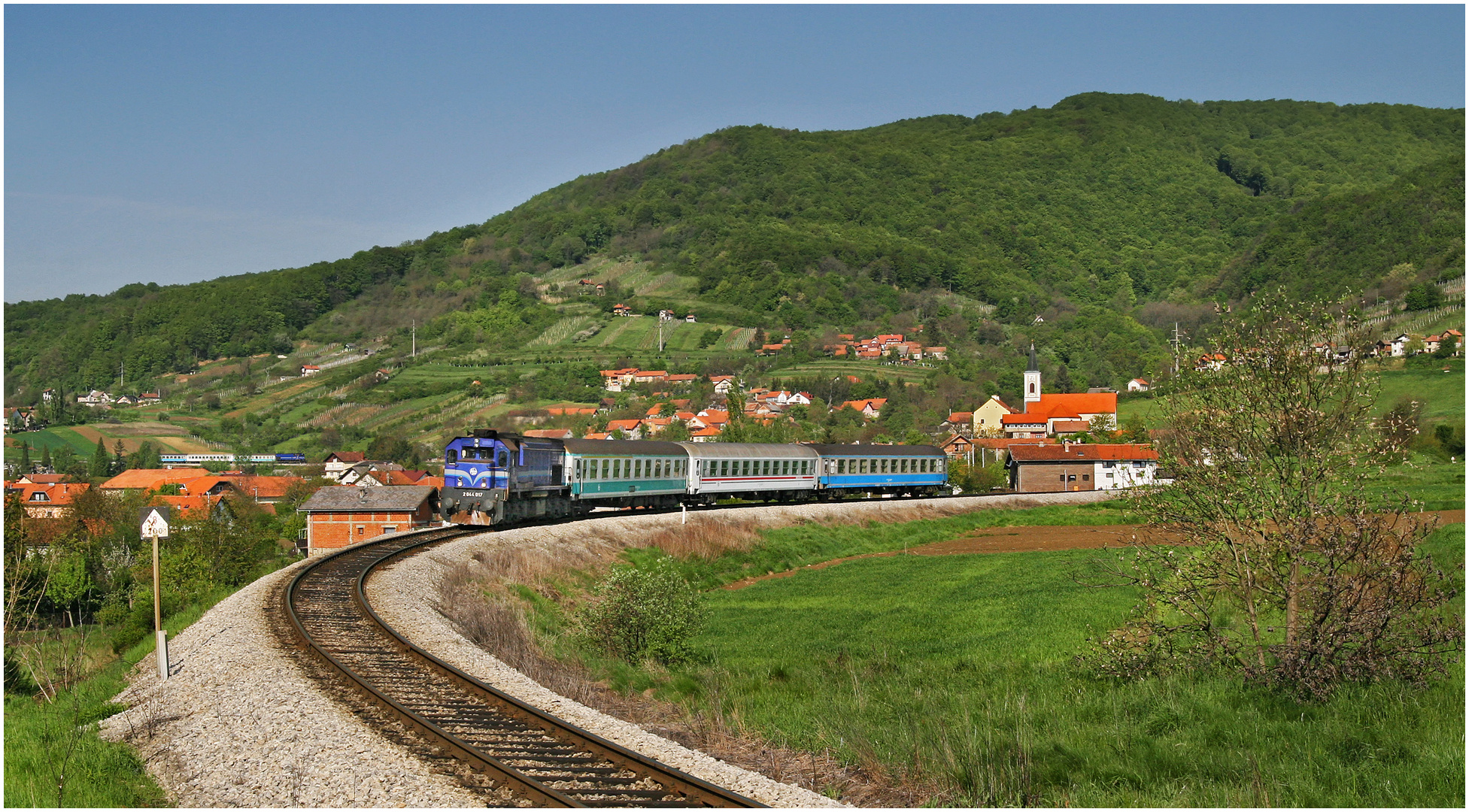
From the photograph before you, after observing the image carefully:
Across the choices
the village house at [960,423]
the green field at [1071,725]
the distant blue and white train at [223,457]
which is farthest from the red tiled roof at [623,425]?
the green field at [1071,725]

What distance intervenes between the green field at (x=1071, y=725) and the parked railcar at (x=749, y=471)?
26.1 metres

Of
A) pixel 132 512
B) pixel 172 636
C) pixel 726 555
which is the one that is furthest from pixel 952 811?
pixel 132 512

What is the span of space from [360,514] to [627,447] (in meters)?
22.3

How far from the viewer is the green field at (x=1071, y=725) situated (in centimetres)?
924

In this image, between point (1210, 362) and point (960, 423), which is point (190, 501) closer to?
point (960, 423)

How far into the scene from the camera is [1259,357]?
1260cm

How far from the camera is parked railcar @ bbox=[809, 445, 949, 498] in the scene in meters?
53.2

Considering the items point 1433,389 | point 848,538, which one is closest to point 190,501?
point 848,538

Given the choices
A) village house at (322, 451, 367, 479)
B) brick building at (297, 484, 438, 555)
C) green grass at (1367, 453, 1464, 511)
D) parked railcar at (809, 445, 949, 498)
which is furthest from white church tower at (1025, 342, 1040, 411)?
brick building at (297, 484, 438, 555)

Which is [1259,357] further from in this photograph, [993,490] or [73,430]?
[73,430]

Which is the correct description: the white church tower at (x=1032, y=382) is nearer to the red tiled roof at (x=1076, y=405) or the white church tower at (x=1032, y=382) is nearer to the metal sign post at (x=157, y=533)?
the red tiled roof at (x=1076, y=405)

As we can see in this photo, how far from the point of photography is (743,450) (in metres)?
48.4

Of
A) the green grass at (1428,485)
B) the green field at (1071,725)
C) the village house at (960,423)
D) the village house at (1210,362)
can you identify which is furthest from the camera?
the village house at (960,423)

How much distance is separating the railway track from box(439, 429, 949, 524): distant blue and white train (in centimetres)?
1578
